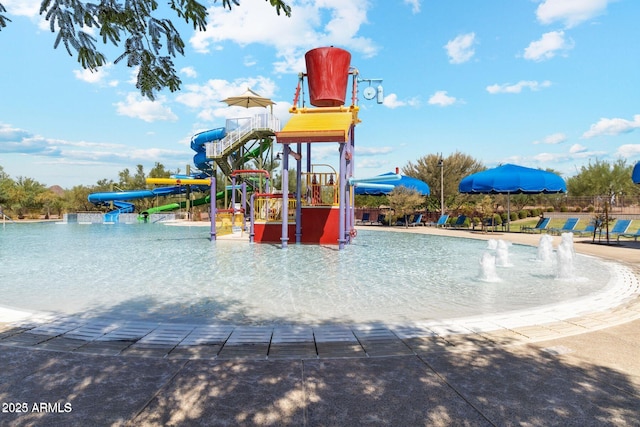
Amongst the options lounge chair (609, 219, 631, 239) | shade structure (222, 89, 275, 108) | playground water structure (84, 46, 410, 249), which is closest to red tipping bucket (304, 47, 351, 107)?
playground water structure (84, 46, 410, 249)

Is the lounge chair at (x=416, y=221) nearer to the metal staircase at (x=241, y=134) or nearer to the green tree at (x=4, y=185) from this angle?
the metal staircase at (x=241, y=134)

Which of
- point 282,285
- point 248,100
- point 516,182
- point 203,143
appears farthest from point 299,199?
point 203,143

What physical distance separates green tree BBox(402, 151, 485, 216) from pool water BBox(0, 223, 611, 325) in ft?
84.0

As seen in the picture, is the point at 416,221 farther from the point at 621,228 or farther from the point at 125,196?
the point at 125,196

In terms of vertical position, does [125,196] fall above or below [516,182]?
below

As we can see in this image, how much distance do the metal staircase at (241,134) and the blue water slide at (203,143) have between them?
3383 mm

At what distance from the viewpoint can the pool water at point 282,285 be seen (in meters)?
5.67

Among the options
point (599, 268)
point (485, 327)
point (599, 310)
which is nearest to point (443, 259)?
point (599, 268)

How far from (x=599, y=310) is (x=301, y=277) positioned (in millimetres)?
5237

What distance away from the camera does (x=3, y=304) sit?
19.8 ft

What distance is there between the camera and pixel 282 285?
25.3ft

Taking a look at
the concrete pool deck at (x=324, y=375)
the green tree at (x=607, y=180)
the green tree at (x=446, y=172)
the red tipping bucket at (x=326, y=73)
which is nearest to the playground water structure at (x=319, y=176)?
the red tipping bucket at (x=326, y=73)

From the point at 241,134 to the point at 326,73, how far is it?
14.5 m

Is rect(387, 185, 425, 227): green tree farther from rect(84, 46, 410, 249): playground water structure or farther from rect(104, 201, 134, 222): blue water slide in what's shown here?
rect(104, 201, 134, 222): blue water slide
